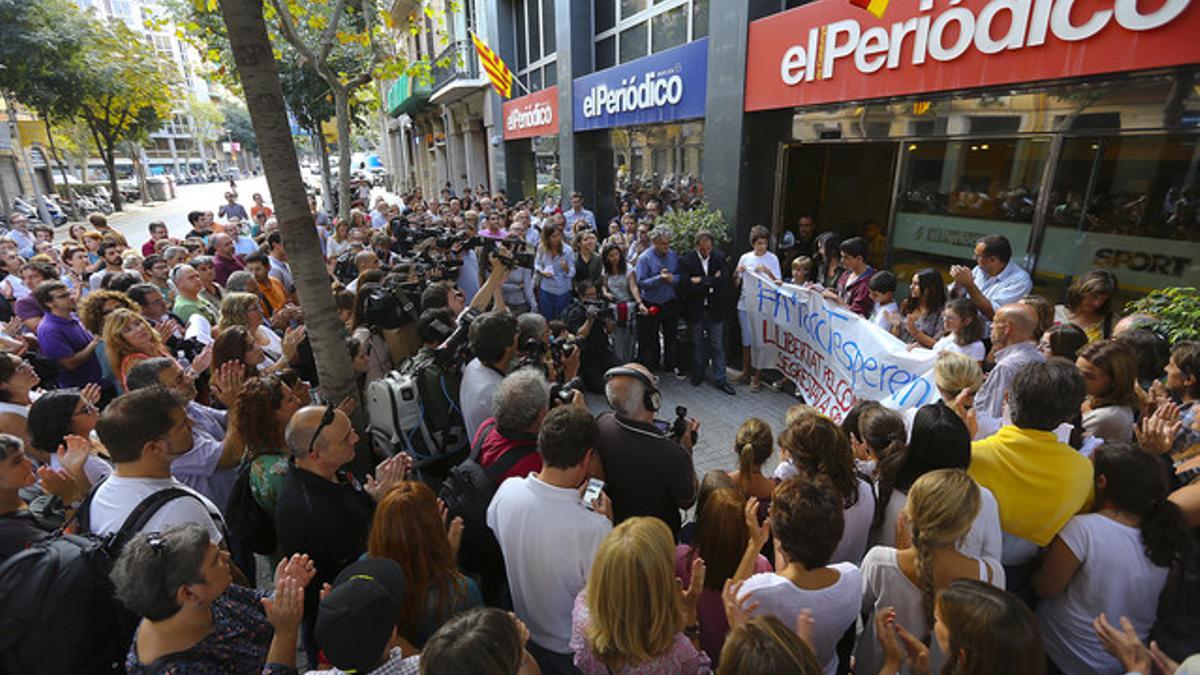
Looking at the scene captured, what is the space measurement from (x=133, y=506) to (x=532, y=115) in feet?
47.9

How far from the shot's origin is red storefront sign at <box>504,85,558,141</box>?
13938mm

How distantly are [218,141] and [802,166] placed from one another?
3762 inches

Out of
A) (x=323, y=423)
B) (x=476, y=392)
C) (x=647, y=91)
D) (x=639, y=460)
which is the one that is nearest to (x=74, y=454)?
(x=323, y=423)

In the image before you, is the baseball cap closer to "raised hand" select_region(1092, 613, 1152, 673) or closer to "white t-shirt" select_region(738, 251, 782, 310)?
"raised hand" select_region(1092, 613, 1152, 673)

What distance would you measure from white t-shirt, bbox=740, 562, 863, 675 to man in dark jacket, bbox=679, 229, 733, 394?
4564mm

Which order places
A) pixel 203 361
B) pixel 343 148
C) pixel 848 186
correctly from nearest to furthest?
pixel 203 361, pixel 848 186, pixel 343 148

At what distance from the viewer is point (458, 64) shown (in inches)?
798

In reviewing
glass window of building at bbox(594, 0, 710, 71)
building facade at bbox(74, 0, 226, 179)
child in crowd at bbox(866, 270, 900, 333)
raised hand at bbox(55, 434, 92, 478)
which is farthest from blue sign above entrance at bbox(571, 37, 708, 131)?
building facade at bbox(74, 0, 226, 179)

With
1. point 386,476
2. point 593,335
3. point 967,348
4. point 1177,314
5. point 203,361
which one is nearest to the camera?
point 386,476

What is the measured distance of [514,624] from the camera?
5.35 ft

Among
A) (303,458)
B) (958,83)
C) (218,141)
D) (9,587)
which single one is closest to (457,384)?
(303,458)

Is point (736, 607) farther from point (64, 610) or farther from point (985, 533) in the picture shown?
point (64, 610)

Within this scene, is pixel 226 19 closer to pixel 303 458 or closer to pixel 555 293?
pixel 303 458

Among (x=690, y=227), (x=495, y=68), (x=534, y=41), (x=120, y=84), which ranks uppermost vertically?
(x=120, y=84)
